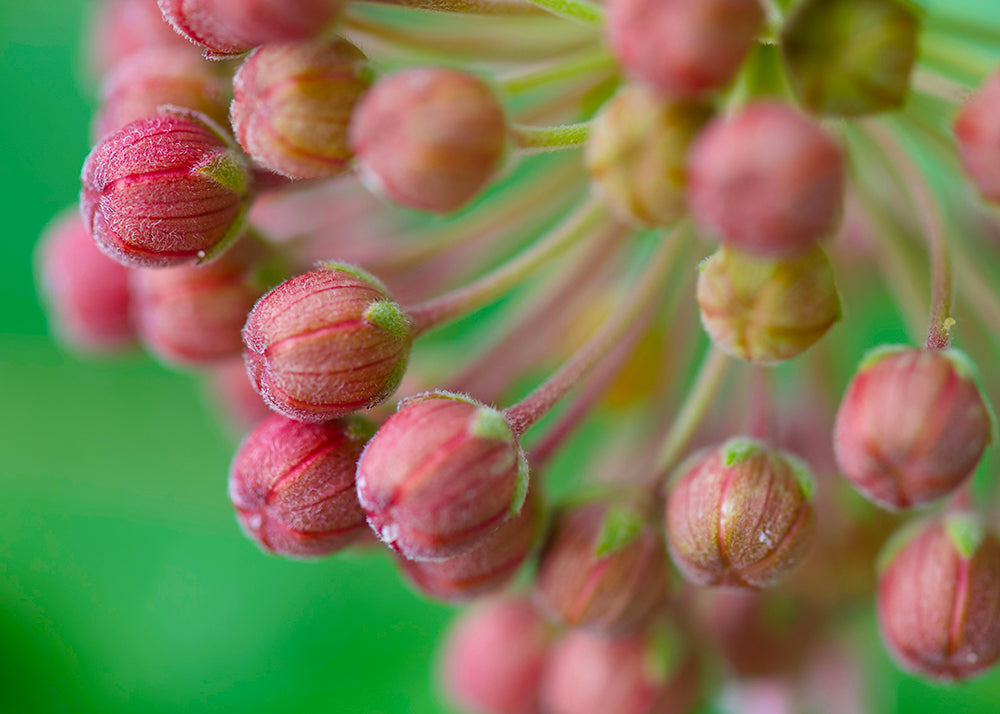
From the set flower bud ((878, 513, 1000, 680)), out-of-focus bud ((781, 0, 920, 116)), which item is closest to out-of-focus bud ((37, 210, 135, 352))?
out-of-focus bud ((781, 0, 920, 116))

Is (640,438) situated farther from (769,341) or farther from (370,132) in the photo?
(370,132)

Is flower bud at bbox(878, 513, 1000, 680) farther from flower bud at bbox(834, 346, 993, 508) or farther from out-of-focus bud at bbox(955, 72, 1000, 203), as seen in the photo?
out-of-focus bud at bbox(955, 72, 1000, 203)

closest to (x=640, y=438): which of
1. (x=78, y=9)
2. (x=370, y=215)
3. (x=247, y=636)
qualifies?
(x=370, y=215)

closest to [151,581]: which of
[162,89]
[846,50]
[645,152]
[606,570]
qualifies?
[162,89]

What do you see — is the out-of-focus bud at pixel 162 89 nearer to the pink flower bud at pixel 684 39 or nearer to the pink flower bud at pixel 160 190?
the pink flower bud at pixel 160 190

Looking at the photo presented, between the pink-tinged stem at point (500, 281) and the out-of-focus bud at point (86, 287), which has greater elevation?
the pink-tinged stem at point (500, 281)

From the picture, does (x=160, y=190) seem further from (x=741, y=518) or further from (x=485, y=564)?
(x=741, y=518)

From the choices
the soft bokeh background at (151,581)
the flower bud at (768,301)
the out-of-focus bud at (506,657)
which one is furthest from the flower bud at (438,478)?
the soft bokeh background at (151,581)
